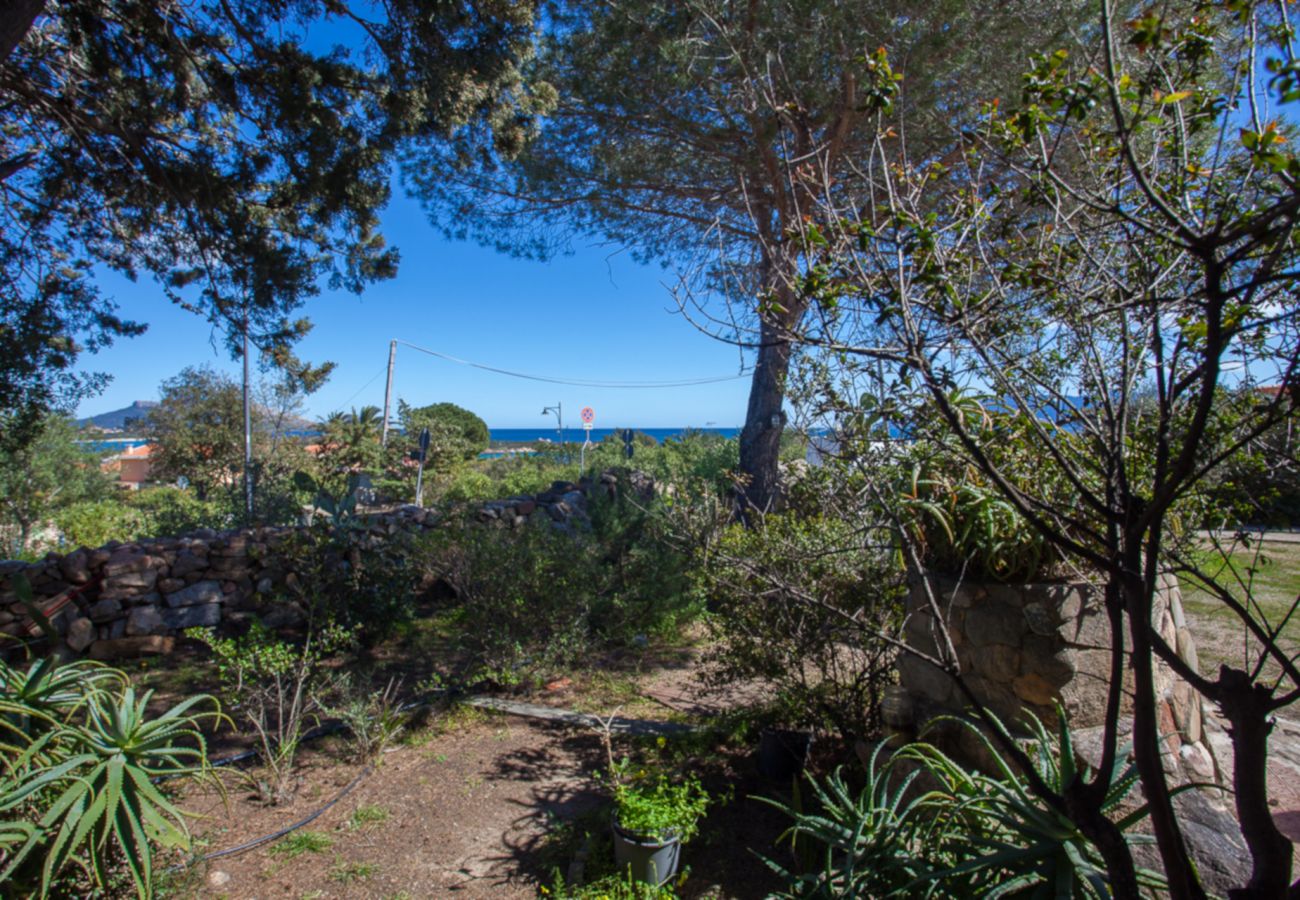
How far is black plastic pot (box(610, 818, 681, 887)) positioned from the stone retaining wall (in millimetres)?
1098

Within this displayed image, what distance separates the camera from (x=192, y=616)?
5.36m

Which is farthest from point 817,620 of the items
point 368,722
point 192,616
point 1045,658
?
point 192,616

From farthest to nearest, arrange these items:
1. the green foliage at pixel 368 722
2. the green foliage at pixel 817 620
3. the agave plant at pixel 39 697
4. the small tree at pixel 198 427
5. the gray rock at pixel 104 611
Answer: the small tree at pixel 198 427 < the gray rock at pixel 104 611 < the green foliage at pixel 368 722 < the green foliage at pixel 817 620 < the agave plant at pixel 39 697

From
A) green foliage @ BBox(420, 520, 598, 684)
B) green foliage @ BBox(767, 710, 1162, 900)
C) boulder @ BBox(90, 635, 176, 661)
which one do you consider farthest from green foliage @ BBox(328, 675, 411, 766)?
boulder @ BBox(90, 635, 176, 661)

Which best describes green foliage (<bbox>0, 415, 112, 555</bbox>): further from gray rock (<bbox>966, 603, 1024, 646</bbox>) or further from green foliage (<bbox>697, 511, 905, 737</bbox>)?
gray rock (<bbox>966, 603, 1024, 646</bbox>)

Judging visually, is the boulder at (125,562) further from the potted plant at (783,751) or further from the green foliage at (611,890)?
the potted plant at (783,751)

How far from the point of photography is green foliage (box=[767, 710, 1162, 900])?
1.50m

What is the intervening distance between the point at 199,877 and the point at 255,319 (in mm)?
3919

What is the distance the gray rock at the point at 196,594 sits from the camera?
5.36 m

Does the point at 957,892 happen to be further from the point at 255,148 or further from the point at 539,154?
the point at 539,154

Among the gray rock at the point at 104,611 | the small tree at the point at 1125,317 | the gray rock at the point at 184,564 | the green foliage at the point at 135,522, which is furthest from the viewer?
the green foliage at the point at 135,522

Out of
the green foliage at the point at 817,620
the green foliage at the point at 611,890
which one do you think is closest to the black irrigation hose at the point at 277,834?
the green foliage at the point at 611,890

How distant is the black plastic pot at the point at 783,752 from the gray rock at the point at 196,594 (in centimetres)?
472

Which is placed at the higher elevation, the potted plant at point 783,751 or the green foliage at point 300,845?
the potted plant at point 783,751
